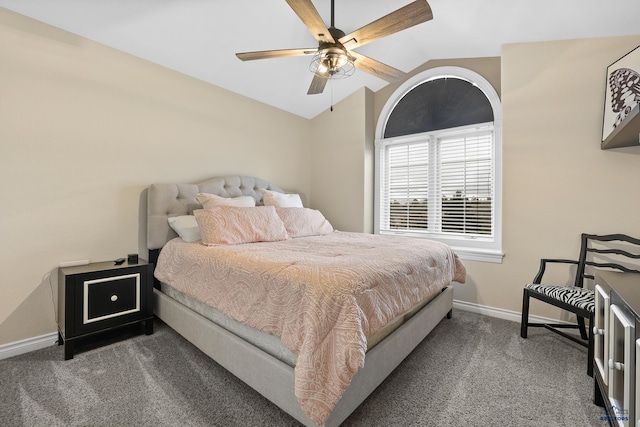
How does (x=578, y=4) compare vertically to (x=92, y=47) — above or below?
above

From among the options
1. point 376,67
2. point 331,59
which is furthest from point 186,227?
point 376,67

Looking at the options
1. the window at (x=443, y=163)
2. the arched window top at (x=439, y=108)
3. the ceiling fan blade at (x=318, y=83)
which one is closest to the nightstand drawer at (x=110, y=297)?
the ceiling fan blade at (x=318, y=83)

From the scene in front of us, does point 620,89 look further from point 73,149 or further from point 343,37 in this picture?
point 73,149

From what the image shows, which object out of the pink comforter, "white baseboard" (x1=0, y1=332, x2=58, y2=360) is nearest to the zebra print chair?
the pink comforter

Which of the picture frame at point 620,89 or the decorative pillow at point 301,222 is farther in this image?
the decorative pillow at point 301,222

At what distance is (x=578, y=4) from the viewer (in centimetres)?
214

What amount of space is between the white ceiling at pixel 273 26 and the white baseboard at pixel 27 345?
8.05 ft

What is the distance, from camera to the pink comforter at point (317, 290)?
3.94ft

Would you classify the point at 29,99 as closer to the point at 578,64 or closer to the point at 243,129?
the point at 243,129

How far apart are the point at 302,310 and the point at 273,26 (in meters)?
2.51

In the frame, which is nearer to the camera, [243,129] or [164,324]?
[164,324]

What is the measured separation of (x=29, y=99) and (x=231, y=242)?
1.85 m

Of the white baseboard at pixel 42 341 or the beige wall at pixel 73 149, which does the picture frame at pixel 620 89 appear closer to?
the white baseboard at pixel 42 341

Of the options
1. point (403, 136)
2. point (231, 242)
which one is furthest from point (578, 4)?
point (231, 242)
